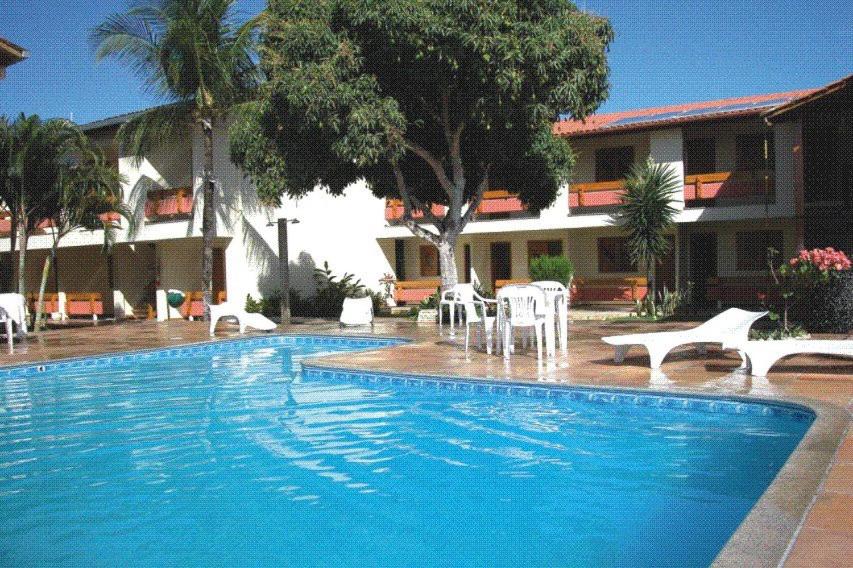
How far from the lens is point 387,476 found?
6012mm

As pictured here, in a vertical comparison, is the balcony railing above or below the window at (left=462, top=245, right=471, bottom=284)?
above

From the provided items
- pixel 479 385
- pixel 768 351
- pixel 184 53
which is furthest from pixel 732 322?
pixel 184 53

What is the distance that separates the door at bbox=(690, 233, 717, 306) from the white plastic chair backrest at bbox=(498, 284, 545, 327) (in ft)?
50.5

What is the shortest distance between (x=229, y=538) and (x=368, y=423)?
10.2ft

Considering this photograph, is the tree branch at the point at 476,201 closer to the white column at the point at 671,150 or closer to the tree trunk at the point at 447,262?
the tree trunk at the point at 447,262

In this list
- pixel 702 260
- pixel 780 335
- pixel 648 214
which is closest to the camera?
pixel 780 335

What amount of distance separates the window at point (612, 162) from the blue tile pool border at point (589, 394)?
17277mm

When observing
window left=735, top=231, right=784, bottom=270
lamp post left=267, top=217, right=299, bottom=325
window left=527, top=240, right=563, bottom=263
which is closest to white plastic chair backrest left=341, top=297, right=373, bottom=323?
lamp post left=267, top=217, right=299, bottom=325

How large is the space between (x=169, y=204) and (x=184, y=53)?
614 centimetres

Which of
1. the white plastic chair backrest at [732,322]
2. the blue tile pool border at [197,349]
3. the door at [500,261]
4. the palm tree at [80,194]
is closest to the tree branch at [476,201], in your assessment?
the blue tile pool border at [197,349]

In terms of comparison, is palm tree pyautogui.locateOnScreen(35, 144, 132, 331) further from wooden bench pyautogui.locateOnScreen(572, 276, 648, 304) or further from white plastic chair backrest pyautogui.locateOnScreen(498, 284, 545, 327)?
white plastic chair backrest pyautogui.locateOnScreen(498, 284, 545, 327)

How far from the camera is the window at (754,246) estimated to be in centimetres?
2348

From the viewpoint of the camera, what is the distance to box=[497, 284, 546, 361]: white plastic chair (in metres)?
10.6

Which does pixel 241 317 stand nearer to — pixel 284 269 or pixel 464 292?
pixel 284 269
